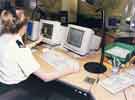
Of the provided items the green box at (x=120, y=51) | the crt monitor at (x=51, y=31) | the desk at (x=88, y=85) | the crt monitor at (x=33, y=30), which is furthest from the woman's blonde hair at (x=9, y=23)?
the green box at (x=120, y=51)

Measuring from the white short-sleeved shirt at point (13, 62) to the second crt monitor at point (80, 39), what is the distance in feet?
1.93

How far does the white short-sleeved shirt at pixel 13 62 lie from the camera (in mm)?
1463

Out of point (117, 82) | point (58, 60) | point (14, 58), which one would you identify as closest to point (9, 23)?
point (14, 58)

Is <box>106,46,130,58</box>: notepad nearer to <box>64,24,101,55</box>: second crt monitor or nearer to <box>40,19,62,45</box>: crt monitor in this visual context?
<box>64,24,101,55</box>: second crt monitor

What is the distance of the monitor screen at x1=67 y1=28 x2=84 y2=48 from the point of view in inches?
77.6

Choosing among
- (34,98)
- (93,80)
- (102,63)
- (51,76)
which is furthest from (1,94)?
(102,63)

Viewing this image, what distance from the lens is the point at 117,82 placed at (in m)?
1.51

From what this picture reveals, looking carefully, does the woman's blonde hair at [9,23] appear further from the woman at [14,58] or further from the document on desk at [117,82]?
the document on desk at [117,82]

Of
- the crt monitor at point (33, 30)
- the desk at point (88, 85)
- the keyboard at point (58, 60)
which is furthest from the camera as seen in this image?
the crt monitor at point (33, 30)

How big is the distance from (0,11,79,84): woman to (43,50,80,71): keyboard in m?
0.14

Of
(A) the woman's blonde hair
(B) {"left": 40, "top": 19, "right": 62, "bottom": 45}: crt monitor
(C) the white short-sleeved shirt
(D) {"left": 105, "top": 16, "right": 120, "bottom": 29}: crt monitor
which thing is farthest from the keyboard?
(D) {"left": 105, "top": 16, "right": 120, "bottom": 29}: crt monitor

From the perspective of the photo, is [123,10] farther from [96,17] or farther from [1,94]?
[1,94]

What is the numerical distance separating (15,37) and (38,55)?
0.56m

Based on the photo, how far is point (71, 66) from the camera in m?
A: 1.74
